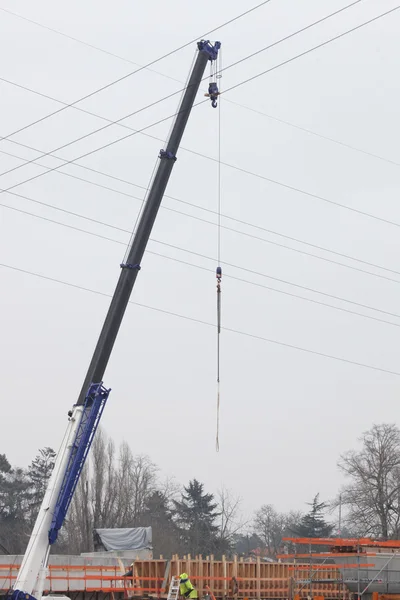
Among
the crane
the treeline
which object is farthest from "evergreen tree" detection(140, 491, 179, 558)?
the crane

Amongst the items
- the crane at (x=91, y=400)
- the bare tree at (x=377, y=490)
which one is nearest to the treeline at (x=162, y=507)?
the bare tree at (x=377, y=490)

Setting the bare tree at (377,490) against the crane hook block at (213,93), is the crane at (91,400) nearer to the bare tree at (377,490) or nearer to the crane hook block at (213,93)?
the crane hook block at (213,93)

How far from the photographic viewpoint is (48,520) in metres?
20.9

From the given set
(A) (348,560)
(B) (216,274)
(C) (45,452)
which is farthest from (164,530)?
(B) (216,274)

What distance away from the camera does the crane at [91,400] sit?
20.6 meters

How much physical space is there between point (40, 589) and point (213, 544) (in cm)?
6323

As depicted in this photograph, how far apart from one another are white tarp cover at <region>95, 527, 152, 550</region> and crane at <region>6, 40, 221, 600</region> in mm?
24181

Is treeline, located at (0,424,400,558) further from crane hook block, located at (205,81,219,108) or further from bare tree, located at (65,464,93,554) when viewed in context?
crane hook block, located at (205,81,219,108)

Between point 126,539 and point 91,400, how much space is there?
26.9m

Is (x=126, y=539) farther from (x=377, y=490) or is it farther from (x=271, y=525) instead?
(x=271, y=525)

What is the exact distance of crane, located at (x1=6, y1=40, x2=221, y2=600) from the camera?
67.7ft

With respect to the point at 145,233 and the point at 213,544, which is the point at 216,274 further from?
the point at 213,544

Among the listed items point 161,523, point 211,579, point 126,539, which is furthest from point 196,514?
point 211,579

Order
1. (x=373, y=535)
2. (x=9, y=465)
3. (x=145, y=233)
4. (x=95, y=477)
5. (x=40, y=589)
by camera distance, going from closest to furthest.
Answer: (x=40, y=589) → (x=145, y=233) → (x=373, y=535) → (x=95, y=477) → (x=9, y=465)
